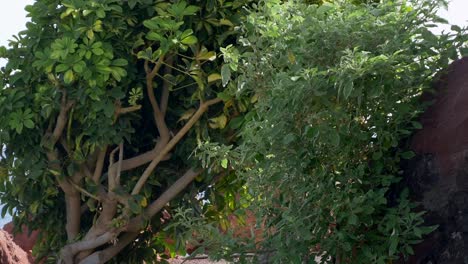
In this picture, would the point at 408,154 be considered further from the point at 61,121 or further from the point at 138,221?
the point at 61,121

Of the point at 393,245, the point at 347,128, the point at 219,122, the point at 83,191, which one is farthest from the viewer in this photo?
the point at 83,191

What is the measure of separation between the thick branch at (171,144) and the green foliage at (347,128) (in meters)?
1.97

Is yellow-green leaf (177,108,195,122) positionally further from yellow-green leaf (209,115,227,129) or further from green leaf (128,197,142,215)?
green leaf (128,197,142,215)

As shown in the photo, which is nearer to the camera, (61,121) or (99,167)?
(61,121)

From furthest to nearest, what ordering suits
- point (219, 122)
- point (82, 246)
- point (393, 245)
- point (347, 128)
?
point (82, 246) → point (219, 122) → point (347, 128) → point (393, 245)

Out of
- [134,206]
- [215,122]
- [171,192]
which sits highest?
[215,122]

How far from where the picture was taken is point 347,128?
13.0 feet

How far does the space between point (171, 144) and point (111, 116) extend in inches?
21.8

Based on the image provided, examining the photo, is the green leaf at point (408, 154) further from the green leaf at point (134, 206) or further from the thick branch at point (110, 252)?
the thick branch at point (110, 252)

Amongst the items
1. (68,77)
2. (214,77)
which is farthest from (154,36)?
(68,77)

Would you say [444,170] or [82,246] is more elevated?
[444,170]

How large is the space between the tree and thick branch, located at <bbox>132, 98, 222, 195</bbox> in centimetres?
1

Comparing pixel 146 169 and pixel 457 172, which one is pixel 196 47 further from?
pixel 457 172

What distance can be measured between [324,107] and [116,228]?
9.78ft
